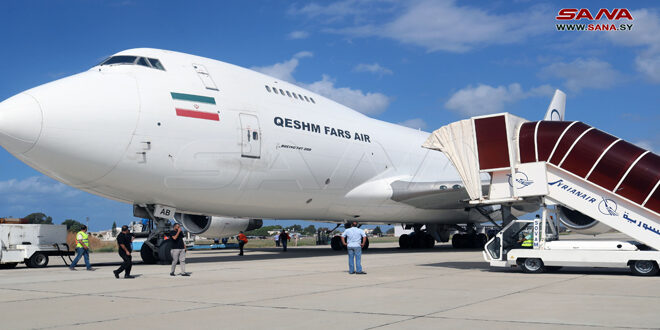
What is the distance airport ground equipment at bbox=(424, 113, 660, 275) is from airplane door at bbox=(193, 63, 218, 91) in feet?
18.2

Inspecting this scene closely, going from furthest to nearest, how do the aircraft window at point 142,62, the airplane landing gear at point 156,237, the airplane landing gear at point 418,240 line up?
the airplane landing gear at point 418,240, the airplane landing gear at point 156,237, the aircraft window at point 142,62

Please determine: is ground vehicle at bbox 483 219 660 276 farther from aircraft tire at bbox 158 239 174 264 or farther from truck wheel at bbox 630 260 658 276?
aircraft tire at bbox 158 239 174 264

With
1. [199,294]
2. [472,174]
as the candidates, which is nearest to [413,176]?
[472,174]

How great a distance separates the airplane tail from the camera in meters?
24.7

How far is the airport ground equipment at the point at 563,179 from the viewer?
36.1 feet

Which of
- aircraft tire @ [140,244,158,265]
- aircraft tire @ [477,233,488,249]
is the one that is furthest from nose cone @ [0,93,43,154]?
aircraft tire @ [477,233,488,249]


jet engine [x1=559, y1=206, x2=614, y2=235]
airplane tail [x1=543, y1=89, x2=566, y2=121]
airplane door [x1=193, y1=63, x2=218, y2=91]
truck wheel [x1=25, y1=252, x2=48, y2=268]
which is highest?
airplane tail [x1=543, y1=89, x2=566, y2=121]

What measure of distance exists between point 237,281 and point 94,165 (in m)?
4.32

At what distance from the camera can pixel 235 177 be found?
47.3ft

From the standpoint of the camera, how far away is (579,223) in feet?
49.1

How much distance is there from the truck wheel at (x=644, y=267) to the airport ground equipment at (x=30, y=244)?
14.0 m

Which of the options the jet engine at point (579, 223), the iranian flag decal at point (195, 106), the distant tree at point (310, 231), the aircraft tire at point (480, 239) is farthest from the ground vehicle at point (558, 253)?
the distant tree at point (310, 231)

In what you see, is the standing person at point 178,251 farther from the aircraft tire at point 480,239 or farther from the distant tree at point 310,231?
the distant tree at point 310,231

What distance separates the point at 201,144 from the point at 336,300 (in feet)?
22.5
